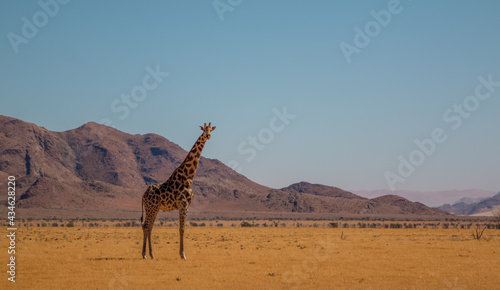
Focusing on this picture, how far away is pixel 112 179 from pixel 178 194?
14231 cm

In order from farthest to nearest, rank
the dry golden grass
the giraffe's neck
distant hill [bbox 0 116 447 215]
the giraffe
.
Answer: distant hill [bbox 0 116 447 215] < the giraffe's neck < the giraffe < the dry golden grass

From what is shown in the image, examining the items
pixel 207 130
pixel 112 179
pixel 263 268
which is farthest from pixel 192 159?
pixel 112 179

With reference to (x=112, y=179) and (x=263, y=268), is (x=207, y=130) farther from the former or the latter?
(x=112, y=179)

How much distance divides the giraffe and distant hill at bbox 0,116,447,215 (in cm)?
9382

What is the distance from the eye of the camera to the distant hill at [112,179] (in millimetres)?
120062

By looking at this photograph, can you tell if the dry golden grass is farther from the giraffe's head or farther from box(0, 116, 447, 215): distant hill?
box(0, 116, 447, 215): distant hill

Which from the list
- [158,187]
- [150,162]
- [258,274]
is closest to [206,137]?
[158,187]

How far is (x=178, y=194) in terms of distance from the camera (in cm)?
1980

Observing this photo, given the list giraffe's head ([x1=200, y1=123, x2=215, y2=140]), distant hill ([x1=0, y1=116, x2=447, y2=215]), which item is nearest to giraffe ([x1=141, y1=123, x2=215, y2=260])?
giraffe's head ([x1=200, y1=123, x2=215, y2=140])

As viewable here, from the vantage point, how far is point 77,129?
177625 mm

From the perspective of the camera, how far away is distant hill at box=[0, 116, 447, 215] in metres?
120

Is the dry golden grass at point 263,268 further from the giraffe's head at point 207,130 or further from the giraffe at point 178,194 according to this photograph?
the giraffe's head at point 207,130

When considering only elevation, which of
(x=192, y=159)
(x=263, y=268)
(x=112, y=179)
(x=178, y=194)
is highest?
(x=112, y=179)

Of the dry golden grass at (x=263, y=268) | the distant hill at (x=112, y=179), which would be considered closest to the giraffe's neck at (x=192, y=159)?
the dry golden grass at (x=263, y=268)
